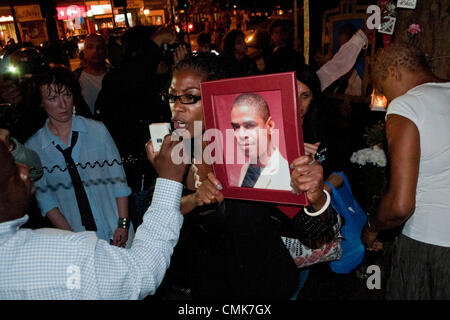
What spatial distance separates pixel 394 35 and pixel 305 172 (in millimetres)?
2190

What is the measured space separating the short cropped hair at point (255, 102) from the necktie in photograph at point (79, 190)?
1.60 m

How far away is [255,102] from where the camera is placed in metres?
1.29

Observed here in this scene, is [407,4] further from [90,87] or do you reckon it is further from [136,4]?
[136,4]

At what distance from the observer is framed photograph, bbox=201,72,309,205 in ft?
4.09

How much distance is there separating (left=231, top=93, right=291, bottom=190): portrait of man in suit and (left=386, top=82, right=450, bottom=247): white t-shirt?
87 cm

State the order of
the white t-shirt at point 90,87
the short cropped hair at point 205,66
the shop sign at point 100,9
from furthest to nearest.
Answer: the shop sign at point 100,9
the white t-shirt at point 90,87
the short cropped hair at point 205,66

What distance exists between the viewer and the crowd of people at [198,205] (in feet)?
3.69

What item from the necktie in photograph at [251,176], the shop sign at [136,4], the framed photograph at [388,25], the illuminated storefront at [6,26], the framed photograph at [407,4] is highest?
the shop sign at [136,4]

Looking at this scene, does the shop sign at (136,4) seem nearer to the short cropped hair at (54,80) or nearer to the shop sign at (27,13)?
the shop sign at (27,13)

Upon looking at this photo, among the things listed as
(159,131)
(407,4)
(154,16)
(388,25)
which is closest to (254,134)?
(159,131)

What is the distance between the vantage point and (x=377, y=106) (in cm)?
312

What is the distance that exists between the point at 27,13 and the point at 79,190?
→ 85.2 ft

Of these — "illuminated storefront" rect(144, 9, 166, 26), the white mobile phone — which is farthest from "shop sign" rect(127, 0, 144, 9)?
the white mobile phone

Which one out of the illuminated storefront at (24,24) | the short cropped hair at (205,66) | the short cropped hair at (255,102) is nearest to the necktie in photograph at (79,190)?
the short cropped hair at (205,66)
